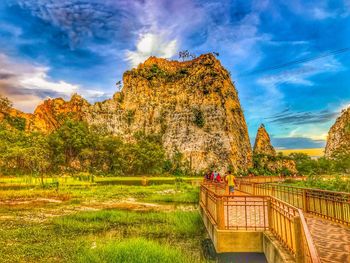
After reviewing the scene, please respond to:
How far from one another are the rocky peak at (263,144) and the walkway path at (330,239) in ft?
350

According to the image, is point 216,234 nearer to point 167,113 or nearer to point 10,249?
point 10,249

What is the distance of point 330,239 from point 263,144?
113 metres

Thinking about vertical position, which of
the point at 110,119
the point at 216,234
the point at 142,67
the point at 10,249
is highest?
the point at 142,67

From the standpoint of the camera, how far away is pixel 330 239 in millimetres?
8633

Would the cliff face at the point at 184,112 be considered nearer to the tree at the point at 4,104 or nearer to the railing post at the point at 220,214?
the tree at the point at 4,104

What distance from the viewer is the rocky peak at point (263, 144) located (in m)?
116

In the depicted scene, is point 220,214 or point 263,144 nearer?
point 220,214

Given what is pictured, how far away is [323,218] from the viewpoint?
40.2ft

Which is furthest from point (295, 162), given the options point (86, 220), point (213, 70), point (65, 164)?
point (86, 220)

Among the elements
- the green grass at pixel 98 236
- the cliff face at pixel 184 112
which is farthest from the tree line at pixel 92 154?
the green grass at pixel 98 236

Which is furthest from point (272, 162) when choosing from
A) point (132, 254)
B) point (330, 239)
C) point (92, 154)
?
point (132, 254)

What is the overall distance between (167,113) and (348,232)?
312 ft

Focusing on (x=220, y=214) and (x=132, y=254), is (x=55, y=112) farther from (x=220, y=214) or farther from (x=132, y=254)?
(x=220, y=214)

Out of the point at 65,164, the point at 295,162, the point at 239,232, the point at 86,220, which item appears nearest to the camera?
the point at 239,232
